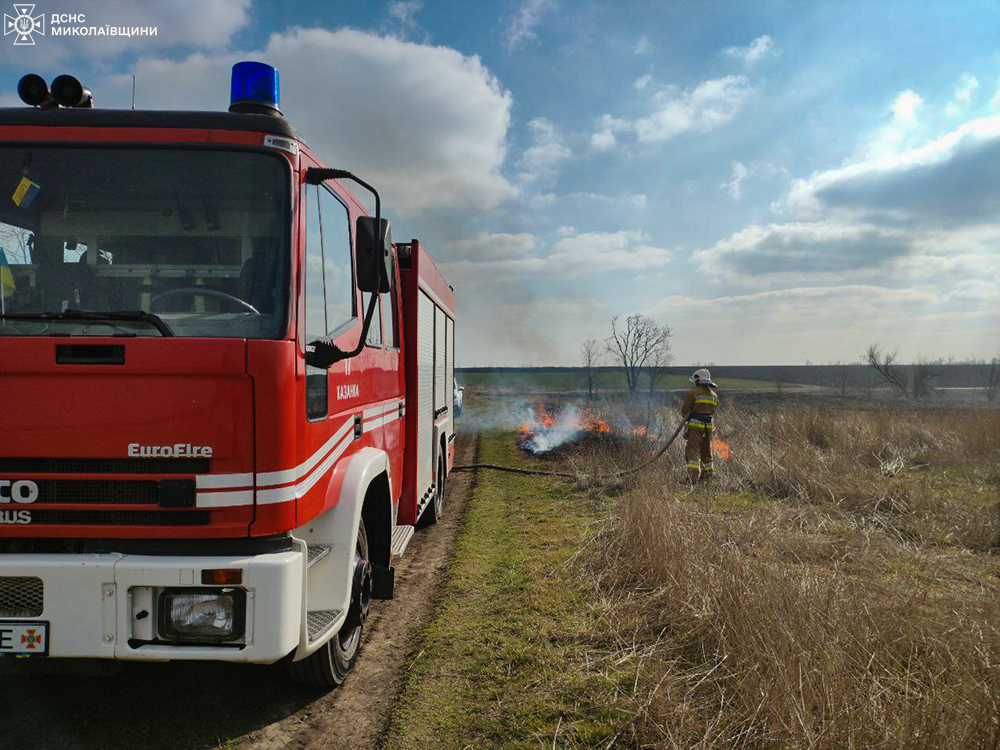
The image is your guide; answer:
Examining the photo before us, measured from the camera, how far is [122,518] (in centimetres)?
261

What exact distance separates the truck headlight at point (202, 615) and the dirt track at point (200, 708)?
0.78m

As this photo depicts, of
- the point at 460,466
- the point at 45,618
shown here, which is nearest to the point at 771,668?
the point at 45,618

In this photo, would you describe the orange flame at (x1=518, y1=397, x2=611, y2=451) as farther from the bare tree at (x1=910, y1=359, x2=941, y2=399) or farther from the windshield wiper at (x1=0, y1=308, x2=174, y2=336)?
the bare tree at (x1=910, y1=359, x2=941, y2=399)

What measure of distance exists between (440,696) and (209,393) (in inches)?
86.8

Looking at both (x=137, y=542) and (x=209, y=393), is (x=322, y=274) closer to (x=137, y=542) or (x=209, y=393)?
(x=209, y=393)

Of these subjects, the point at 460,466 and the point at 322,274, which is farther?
the point at 460,466

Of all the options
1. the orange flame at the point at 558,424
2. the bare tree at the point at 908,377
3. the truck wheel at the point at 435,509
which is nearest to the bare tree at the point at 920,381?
the bare tree at the point at 908,377

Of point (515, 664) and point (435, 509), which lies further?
point (435, 509)

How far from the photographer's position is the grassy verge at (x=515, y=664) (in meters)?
3.24

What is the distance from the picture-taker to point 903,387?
48125 millimetres

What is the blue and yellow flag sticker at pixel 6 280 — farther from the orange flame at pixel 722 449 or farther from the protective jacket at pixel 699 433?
the orange flame at pixel 722 449

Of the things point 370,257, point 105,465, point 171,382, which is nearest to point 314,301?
point 370,257

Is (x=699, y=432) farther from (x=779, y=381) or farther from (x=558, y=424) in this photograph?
(x=779, y=381)

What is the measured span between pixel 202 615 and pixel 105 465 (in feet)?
2.40
